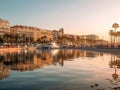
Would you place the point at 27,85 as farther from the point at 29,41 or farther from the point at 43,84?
the point at 29,41

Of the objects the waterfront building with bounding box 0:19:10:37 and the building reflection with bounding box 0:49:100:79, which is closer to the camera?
the building reflection with bounding box 0:49:100:79

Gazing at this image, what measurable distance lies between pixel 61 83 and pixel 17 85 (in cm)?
375

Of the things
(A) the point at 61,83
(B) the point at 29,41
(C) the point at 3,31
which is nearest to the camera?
(A) the point at 61,83

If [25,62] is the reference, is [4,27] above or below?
above

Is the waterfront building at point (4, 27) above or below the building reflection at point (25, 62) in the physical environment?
above

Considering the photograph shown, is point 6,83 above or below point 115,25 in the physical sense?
below

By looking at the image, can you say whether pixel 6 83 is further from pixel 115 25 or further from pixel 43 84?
pixel 115 25

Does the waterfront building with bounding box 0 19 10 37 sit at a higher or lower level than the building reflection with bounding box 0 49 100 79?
higher

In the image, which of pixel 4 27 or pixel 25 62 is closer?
pixel 25 62

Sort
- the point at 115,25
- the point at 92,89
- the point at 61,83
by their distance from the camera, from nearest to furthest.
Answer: the point at 92,89 → the point at 61,83 → the point at 115,25

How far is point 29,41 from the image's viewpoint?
17212 cm

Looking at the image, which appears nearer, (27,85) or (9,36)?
(27,85)

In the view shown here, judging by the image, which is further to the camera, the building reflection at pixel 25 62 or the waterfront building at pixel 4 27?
the waterfront building at pixel 4 27

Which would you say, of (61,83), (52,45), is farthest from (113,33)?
(61,83)
